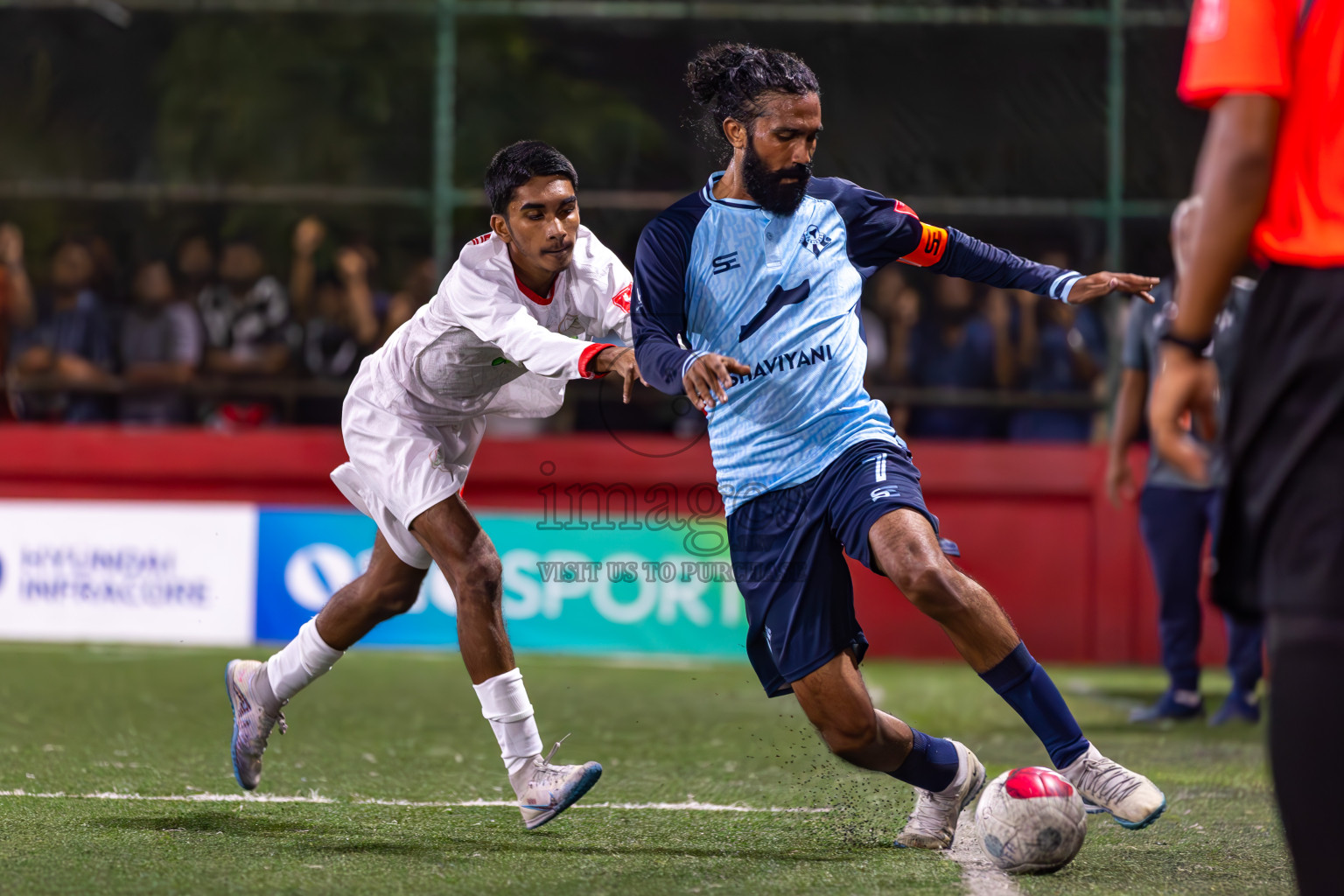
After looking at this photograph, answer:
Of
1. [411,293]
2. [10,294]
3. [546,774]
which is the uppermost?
[411,293]

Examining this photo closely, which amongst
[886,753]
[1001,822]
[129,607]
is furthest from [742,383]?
[129,607]

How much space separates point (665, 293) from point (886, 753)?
1.35 m

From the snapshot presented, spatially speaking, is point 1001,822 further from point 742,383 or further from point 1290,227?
point 1290,227

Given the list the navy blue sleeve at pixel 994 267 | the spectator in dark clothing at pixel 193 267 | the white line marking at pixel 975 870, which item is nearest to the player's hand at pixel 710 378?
the navy blue sleeve at pixel 994 267

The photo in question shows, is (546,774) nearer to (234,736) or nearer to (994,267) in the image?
(234,736)

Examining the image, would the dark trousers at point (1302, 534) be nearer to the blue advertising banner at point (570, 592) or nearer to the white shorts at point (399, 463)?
the white shorts at point (399, 463)

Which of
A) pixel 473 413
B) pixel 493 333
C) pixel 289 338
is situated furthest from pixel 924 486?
pixel 493 333

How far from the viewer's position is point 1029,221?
10320 millimetres

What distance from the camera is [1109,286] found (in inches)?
159

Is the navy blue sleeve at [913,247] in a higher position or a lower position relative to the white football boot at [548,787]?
higher

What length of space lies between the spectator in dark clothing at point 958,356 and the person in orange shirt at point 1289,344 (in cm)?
788

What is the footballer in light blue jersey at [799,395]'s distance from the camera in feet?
Result: 13.0

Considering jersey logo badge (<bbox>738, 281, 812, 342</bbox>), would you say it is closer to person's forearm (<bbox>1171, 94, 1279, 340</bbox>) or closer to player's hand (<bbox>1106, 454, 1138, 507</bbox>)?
person's forearm (<bbox>1171, 94, 1279, 340</bbox>)

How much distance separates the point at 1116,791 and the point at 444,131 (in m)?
7.97
